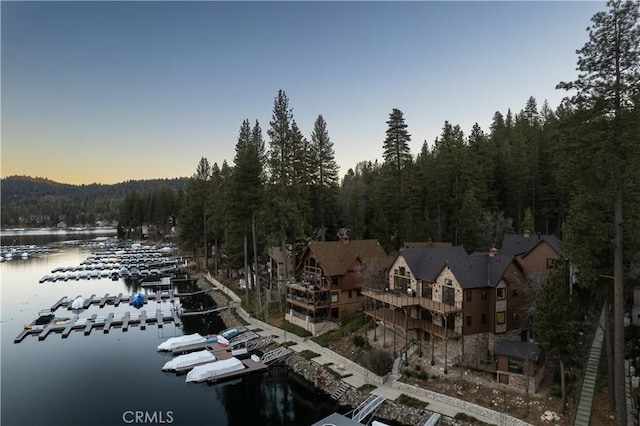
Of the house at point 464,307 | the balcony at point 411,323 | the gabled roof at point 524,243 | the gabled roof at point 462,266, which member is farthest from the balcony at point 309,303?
the gabled roof at point 524,243

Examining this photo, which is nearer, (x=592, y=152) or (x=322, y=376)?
(x=592, y=152)

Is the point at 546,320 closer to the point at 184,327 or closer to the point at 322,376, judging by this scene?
the point at 322,376

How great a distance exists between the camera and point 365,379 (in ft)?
93.7

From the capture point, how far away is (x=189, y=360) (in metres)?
35.0

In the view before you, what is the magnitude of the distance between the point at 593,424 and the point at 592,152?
44.0 feet

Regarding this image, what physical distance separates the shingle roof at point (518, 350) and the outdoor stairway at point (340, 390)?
10.4 m

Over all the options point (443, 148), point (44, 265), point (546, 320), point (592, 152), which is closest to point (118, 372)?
point (546, 320)

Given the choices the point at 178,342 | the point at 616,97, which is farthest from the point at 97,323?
the point at 616,97

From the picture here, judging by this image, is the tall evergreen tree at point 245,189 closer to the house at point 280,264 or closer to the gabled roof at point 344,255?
the house at point 280,264

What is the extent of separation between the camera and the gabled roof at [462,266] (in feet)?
96.3

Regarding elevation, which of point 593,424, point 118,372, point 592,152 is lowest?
point 118,372

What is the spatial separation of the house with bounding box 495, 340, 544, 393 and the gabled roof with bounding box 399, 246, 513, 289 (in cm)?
513

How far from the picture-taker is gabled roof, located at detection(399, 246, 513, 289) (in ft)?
96.3

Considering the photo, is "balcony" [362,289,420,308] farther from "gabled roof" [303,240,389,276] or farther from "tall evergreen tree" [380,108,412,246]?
"tall evergreen tree" [380,108,412,246]
